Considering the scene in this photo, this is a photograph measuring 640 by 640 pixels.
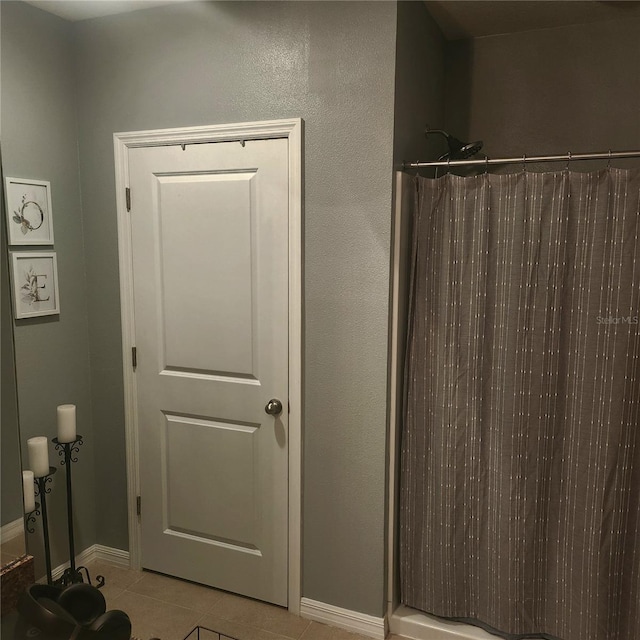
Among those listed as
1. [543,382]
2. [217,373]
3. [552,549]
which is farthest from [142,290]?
[552,549]

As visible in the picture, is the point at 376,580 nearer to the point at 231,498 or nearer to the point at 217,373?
the point at 231,498

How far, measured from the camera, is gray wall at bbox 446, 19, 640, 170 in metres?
2.50

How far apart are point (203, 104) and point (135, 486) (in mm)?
1773

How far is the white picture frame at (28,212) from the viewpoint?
7.59 feet

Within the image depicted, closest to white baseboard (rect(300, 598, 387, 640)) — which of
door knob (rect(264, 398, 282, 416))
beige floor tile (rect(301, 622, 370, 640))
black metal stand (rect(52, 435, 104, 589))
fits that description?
beige floor tile (rect(301, 622, 370, 640))

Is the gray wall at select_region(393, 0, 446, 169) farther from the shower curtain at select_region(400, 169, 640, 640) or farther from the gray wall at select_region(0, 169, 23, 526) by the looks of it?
the gray wall at select_region(0, 169, 23, 526)

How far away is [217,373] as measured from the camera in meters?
2.50

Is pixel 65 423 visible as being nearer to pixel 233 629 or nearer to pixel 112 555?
pixel 112 555

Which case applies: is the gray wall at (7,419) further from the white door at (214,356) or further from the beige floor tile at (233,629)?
the beige floor tile at (233,629)

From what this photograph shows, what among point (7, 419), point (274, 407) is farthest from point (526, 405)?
point (7, 419)

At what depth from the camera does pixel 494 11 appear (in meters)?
2.40

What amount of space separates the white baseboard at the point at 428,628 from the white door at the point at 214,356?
1.66 feet

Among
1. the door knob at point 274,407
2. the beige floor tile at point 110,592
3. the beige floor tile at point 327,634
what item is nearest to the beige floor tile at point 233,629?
the beige floor tile at point 327,634

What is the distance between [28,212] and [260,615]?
1.98 meters
